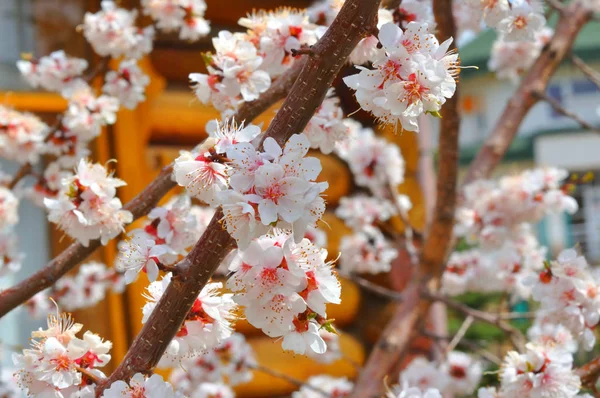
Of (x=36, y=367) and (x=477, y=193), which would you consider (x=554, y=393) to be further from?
(x=477, y=193)

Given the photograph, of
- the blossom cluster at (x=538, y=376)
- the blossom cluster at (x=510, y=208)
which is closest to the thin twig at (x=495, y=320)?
the blossom cluster at (x=510, y=208)

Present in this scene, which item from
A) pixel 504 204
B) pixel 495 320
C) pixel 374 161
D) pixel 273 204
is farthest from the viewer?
pixel 374 161

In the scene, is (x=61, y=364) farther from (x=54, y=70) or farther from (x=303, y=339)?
(x=54, y=70)

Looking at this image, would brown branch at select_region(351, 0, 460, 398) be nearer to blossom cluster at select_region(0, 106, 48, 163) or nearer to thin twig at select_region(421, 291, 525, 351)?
thin twig at select_region(421, 291, 525, 351)

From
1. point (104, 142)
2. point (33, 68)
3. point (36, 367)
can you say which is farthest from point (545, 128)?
point (36, 367)

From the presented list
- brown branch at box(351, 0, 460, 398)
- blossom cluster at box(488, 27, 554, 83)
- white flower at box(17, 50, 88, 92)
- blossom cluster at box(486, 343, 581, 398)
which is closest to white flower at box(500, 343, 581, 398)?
blossom cluster at box(486, 343, 581, 398)

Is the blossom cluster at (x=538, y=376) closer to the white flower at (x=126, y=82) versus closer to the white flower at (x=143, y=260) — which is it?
the white flower at (x=143, y=260)

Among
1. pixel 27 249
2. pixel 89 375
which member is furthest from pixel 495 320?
pixel 27 249
